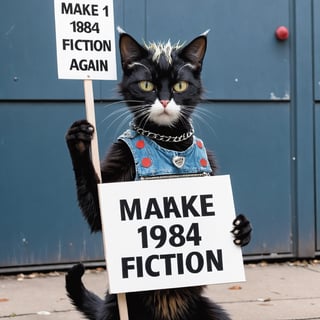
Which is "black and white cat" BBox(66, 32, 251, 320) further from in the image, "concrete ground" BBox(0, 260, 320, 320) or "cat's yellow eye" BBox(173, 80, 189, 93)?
"concrete ground" BBox(0, 260, 320, 320)

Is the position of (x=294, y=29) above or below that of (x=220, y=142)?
above

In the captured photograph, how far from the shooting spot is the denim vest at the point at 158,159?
10.7 ft

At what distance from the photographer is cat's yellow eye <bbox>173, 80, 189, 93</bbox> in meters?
3.23

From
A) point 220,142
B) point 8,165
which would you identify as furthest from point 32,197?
point 220,142

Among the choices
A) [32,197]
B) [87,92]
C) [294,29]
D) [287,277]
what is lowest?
[287,277]

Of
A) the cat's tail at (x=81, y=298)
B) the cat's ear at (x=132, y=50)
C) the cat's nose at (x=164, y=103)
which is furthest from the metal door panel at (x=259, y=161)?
the cat's nose at (x=164, y=103)

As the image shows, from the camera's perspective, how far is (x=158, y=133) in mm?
3322

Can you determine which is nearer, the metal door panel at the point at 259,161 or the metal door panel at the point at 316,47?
the metal door panel at the point at 259,161

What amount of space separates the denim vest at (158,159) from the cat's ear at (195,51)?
18.1 inches

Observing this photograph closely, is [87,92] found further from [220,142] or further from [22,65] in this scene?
[220,142]

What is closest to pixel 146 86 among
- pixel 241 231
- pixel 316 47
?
pixel 241 231

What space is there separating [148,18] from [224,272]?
3823mm

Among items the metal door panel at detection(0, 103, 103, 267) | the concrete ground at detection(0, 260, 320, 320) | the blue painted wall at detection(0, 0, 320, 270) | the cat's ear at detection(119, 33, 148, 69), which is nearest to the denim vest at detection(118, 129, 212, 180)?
the cat's ear at detection(119, 33, 148, 69)

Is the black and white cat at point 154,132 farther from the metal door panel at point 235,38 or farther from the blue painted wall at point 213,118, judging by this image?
the metal door panel at point 235,38
